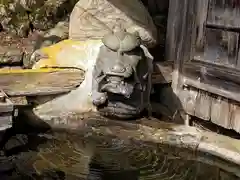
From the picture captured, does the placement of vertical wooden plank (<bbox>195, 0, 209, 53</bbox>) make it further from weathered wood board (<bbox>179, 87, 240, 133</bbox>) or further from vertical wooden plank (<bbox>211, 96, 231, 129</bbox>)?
vertical wooden plank (<bbox>211, 96, 231, 129</bbox>)

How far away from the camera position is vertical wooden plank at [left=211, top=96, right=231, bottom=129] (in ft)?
15.5

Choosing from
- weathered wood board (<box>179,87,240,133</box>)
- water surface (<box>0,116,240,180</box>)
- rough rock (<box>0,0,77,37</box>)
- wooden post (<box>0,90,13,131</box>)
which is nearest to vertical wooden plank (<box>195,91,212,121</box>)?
weathered wood board (<box>179,87,240,133</box>)

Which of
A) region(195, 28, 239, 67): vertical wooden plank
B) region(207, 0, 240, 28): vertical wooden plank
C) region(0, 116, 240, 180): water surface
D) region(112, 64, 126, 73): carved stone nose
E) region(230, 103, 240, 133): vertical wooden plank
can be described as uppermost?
region(207, 0, 240, 28): vertical wooden plank

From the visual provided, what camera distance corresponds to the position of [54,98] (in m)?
5.02

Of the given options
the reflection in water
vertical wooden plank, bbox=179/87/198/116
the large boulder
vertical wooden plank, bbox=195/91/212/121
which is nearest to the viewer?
the reflection in water

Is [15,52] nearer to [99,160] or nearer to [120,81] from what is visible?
[120,81]

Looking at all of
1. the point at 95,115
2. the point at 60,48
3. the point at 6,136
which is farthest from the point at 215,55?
the point at 6,136

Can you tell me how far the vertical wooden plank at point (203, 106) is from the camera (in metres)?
4.97

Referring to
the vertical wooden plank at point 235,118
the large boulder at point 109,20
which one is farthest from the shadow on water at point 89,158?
the large boulder at point 109,20

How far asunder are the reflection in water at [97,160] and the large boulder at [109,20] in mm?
1628

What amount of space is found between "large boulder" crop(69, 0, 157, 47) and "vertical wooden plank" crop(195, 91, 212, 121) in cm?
103

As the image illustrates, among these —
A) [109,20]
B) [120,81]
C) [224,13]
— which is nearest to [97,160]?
[120,81]

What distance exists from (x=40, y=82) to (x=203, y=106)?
6.06ft

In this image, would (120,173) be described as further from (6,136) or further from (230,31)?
(230,31)
